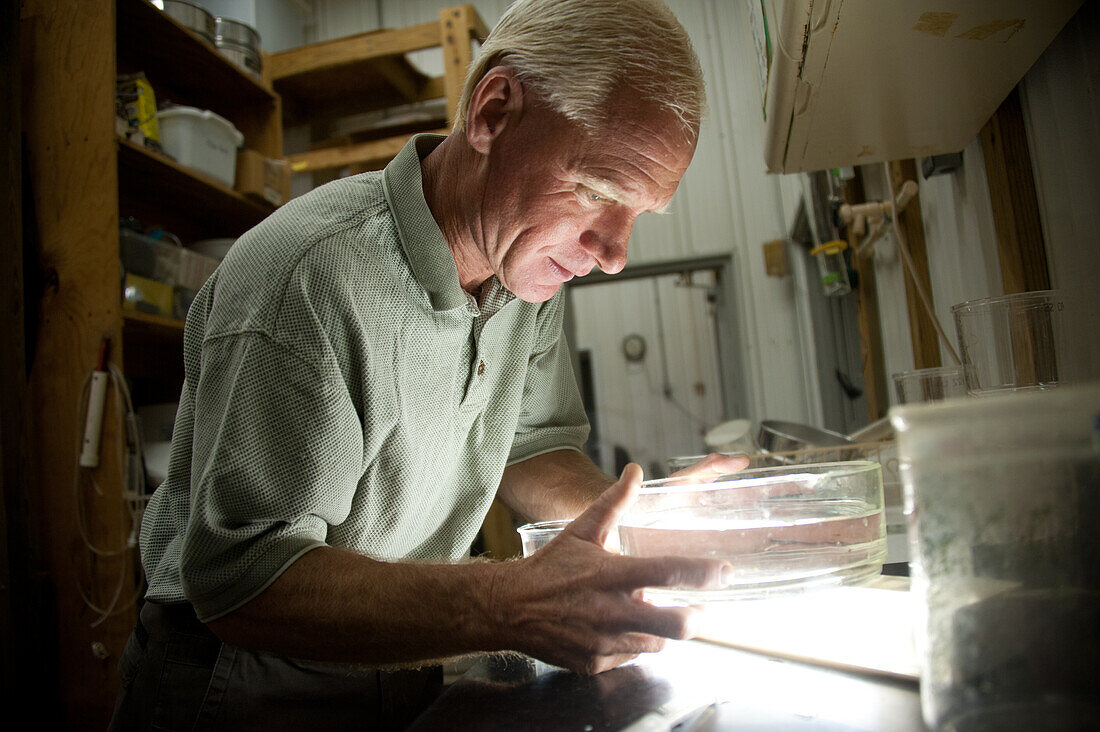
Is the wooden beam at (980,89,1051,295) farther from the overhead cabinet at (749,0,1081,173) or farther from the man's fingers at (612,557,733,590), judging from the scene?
the man's fingers at (612,557,733,590)

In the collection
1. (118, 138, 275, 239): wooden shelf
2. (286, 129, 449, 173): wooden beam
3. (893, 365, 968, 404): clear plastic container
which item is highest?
(286, 129, 449, 173): wooden beam

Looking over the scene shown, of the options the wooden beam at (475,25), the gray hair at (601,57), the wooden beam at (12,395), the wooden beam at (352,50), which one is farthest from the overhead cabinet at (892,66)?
the wooden beam at (352,50)

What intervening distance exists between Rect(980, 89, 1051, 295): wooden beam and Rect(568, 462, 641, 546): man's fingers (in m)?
0.77

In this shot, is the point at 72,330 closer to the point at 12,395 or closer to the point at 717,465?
the point at 12,395

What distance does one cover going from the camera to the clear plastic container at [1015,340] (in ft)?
2.50

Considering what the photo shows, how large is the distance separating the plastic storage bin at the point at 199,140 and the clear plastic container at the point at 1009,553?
2394mm

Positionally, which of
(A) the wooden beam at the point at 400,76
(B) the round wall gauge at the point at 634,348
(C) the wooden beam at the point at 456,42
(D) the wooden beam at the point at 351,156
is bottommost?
(B) the round wall gauge at the point at 634,348

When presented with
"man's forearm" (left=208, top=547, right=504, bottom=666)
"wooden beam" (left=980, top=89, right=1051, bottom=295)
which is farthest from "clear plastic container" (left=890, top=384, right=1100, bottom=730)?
"wooden beam" (left=980, top=89, right=1051, bottom=295)

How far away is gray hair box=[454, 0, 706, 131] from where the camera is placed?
829 millimetres

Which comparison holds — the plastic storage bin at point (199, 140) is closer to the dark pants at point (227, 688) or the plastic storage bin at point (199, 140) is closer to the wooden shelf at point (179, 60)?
the wooden shelf at point (179, 60)

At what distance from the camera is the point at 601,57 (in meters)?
0.83

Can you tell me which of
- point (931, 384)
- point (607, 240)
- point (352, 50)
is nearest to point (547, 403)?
point (607, 240)

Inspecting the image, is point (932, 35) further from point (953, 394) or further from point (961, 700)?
point (961, 700)

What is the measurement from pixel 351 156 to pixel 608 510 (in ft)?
9.46
